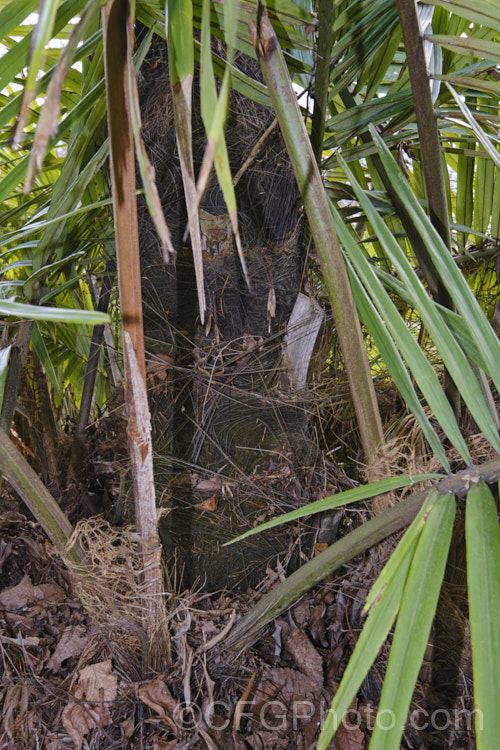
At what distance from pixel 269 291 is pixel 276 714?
542mm

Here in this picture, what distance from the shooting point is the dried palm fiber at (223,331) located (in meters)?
0.64

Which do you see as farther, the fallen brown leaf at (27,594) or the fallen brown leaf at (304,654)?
the fallen brown leaf at (27,594)

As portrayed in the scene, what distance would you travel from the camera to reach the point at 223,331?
0.65 m

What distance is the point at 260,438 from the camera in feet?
2.20

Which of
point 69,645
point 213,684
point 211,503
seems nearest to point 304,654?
point 213,684

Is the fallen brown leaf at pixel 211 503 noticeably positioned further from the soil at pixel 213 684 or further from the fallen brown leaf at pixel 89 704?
the fallen brown leaf at pixel 89 704

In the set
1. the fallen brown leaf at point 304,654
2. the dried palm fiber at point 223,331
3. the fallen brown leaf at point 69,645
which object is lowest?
the fallen brown leaf at point 304,654

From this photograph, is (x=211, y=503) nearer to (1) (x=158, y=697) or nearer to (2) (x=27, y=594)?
(1) (x=158, y=697)

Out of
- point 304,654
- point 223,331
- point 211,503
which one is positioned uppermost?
point 223,331

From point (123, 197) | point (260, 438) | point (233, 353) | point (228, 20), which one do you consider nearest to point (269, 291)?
point (233, 353)

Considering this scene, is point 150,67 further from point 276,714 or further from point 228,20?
point 276,714

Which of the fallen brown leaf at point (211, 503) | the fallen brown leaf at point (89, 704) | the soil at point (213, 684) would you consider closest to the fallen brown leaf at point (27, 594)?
the soil at point (213, 684)

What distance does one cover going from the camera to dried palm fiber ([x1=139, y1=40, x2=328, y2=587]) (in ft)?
2.09

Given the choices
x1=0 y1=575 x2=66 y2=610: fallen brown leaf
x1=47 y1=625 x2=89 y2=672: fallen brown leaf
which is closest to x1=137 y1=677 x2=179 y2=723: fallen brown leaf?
x1=47 y1=625 x2=89 y2=672: fallen brown leaf
